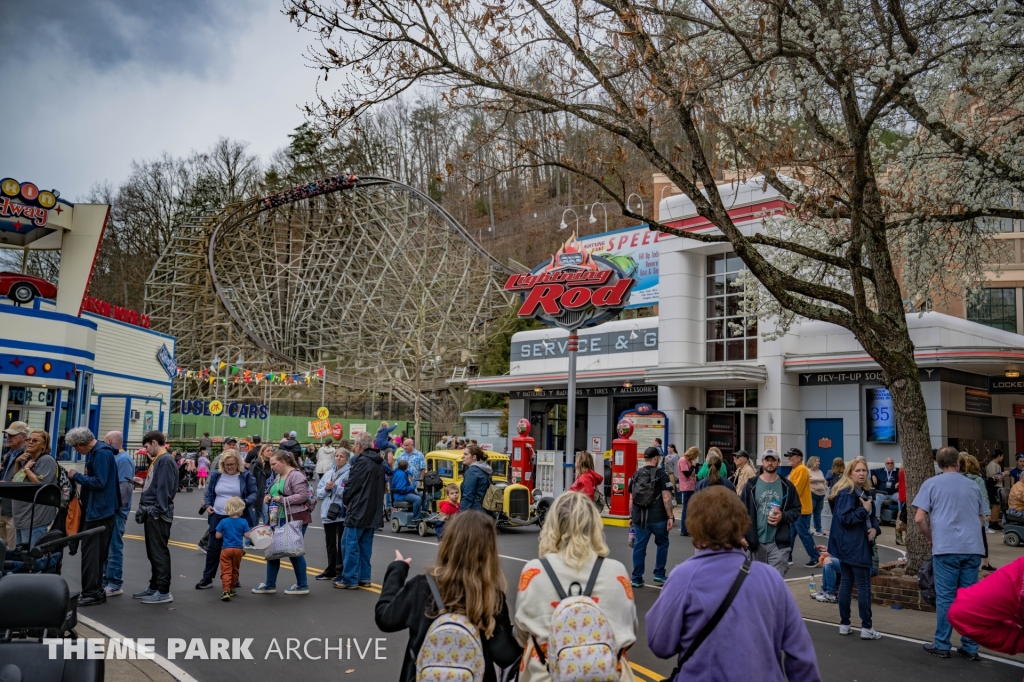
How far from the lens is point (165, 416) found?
112 feet

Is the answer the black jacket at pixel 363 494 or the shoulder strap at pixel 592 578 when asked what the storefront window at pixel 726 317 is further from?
the shoulder strap at pixel 592 578

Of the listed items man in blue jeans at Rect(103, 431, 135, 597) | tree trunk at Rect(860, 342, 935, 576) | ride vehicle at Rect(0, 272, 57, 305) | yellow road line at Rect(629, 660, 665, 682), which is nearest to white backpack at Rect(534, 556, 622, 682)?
yellow road line at Rect(629, 660, 665, 682)

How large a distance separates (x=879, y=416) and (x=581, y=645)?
19.3 metres

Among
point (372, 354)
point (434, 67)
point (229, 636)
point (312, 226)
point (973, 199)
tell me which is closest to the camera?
point (229, 636)

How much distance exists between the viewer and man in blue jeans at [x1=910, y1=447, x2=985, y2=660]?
735 centimetres

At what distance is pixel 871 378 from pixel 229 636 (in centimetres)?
1770

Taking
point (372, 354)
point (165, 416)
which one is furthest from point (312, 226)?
point (165, 416)

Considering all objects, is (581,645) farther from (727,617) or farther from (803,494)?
(803,494)

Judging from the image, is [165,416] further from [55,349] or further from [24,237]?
[55,349]

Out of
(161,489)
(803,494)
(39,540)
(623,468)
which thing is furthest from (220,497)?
(623,468)

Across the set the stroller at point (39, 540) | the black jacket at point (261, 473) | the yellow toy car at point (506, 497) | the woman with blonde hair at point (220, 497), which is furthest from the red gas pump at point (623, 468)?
the stroller at point (39, 540)

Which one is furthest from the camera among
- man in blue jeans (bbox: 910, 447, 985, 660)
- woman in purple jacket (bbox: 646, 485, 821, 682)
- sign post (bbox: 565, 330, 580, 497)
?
sign post (bbox: 565, 330, 580, 497)

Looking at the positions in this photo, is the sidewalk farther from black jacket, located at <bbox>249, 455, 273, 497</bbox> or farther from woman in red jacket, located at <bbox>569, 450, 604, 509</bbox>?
black jacket, located at <bbox>249, 455, 273, 497</bbox>

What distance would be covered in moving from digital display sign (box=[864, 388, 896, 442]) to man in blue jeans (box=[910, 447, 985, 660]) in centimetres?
1391
